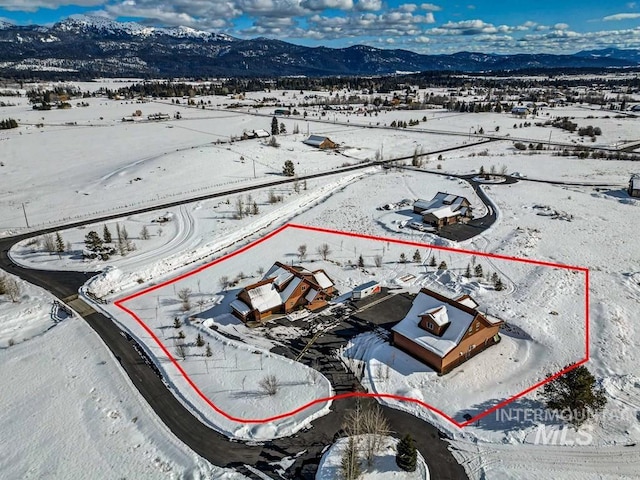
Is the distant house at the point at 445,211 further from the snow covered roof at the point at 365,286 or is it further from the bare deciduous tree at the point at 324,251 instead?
the snow covered roof at the point at 365,286

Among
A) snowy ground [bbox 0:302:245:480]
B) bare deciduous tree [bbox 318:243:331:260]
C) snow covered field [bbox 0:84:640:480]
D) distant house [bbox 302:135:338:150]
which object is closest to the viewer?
snowy ground [bbox 0:302:245:480]

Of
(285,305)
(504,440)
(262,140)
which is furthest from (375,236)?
(262,140)

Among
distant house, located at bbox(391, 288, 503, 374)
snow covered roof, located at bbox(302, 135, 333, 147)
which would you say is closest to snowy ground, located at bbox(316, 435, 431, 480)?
distant house, located at bbox(391, 288, 503, 374)

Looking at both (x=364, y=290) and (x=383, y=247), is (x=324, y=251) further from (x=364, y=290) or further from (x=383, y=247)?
(x=364, y=290)

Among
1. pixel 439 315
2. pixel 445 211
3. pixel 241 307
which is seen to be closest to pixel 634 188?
pixel 445 211

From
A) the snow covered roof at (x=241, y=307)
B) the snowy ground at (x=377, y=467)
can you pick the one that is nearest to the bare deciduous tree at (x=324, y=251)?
the snow covered roof at (x=241, y=307)

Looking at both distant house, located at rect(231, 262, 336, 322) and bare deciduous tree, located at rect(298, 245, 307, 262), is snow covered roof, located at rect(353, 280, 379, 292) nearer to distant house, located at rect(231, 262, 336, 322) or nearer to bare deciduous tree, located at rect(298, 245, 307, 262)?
distant house, located at rect(231, 262, 336, 322)

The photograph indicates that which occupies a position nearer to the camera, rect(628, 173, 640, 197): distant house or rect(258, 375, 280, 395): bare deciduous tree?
rect(258, 375, 280, 395): bare deciduous tree
